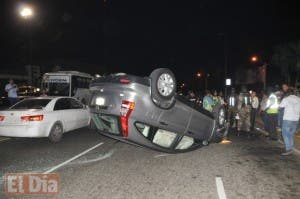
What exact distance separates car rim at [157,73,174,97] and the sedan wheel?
4.47 meters

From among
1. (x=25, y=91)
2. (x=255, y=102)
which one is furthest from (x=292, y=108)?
(x=25, y=91)

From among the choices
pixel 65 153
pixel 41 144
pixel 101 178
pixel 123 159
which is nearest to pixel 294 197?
pixel 101 178

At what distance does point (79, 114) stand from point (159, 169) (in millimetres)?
5351

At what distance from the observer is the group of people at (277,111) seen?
25.1ft

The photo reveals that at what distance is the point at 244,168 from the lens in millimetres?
6402

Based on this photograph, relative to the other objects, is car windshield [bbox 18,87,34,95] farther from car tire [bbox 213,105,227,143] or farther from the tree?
the tree

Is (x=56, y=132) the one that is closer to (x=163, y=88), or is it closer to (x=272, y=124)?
(x=163, y=88)

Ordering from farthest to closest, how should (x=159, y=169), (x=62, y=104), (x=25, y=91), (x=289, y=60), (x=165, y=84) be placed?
(x=289, y=60), (x=25, y=91), (x=62, y=104), (x=165, y=84), (x=159, y=169)

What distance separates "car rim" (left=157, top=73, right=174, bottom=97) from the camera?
6.21 metres

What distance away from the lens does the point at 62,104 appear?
9.91 metres

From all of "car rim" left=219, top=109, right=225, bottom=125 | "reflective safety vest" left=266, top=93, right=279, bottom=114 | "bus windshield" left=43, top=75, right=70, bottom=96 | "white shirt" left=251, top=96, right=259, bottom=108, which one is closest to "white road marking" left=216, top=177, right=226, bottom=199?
"car rim" left=219, top=109, right=225, bottom=125

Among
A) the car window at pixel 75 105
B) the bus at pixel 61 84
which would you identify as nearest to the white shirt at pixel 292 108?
the car window at pixel 75 105

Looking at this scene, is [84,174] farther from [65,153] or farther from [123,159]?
[65,153]

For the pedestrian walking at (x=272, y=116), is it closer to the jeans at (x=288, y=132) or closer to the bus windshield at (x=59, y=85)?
the jeans at (x=288, y=132)
